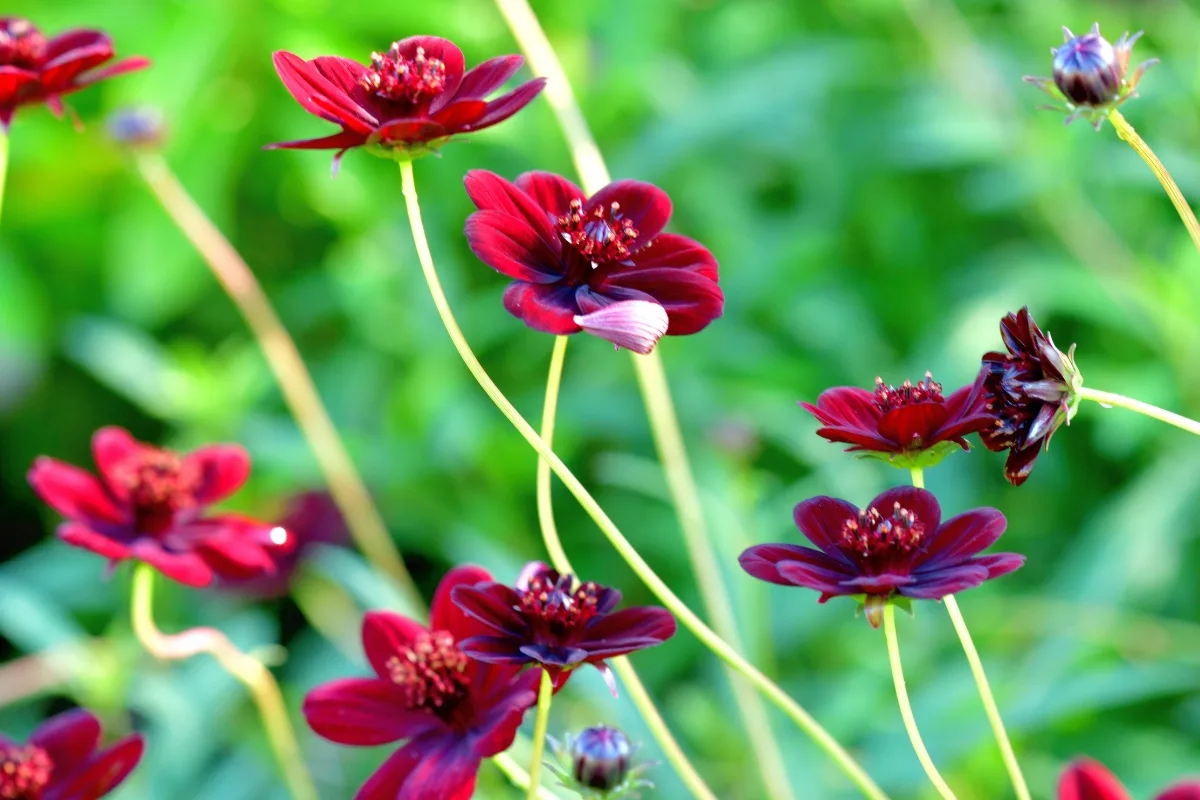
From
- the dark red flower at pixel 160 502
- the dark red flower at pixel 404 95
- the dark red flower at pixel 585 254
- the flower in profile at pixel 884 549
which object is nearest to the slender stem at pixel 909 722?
the flower in profile at pixel 884 549

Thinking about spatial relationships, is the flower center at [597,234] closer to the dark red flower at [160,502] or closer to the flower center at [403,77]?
the flower center at [403,77]

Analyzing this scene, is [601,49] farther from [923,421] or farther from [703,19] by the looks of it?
[923,421]

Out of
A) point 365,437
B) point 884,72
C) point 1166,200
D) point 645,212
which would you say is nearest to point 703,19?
point 884,72

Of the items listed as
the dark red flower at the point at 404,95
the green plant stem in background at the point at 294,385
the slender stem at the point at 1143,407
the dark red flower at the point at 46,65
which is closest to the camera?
the slender stem at the point at 1143,407

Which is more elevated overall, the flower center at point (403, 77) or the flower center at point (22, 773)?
the flower center at point (403, 77)

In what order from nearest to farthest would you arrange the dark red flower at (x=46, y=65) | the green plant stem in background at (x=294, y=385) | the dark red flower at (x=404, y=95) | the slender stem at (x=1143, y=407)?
the slender stem at (x=1143, y=407) < the dark red flower at (x=404, y=95) < the dark red flower at (x=46, y=65) < the green plant stem in background at (x=294, y=385)

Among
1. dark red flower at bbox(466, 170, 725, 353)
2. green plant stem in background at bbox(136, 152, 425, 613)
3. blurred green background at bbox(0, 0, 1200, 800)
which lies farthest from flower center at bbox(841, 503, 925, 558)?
green plant stem in background at bbox(136, 152, 425, 613)
